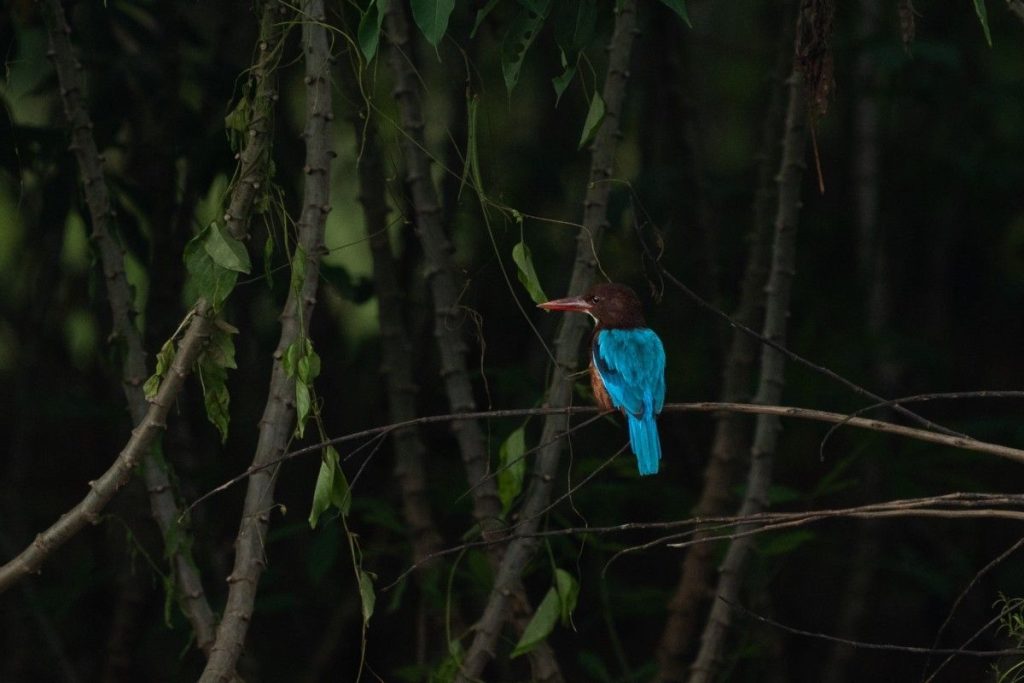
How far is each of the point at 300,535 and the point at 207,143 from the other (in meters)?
2.21

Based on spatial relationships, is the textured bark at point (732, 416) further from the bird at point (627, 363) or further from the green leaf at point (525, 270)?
the green leaf at point (525, 270)

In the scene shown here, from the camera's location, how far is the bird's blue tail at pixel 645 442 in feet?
11.0

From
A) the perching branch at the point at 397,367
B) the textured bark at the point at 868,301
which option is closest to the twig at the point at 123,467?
the perching branch at the point at 397,367

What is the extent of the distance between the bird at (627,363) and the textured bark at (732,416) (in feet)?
1.58

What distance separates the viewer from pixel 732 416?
4.06 meters

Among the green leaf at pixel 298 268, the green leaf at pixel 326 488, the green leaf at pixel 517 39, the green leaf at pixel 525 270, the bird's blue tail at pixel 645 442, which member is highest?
the green leaf at pixel 517 39

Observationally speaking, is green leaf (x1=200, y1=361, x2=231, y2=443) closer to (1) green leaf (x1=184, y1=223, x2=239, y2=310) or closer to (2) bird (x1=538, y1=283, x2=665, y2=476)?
(1) green leaf (x1=184, y1=223, x2=239, y2=310)

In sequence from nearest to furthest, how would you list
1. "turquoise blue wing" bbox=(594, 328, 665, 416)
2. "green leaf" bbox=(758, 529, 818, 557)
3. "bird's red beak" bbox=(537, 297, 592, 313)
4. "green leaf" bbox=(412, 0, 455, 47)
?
"green leaf" bbox=(412, 0, 455, 47) < "bird's red beak" bbox=(537, 297, 592, 313) < "turquoise blue wing" bbox=(594, 328, 665, 416) < "green leaf" bbox=(758, 529, 818, 557)

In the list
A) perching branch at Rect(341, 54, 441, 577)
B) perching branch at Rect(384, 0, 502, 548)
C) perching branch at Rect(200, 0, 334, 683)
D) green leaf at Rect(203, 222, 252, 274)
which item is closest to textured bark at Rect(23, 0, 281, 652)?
perching branch at Rect(200, 0, 334, 683)

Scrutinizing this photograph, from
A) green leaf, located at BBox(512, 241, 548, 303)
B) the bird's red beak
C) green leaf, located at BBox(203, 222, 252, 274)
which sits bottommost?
the bird's red beak

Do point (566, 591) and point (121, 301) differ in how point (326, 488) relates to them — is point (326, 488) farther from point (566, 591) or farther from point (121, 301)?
point (121, 301)

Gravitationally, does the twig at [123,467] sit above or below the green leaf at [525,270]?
below

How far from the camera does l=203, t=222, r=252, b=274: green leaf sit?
229 cm

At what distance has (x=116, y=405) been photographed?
4664mm
